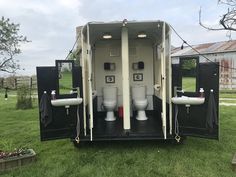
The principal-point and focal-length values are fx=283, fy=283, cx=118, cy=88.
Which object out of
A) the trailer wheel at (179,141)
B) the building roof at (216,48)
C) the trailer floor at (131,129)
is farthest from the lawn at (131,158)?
the building roof at (216,48)

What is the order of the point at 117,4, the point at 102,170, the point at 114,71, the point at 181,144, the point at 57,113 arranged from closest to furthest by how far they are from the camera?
the point at 102,170, the point at 57,113, the point at 181,144, the point at 114,71, the point at 117,4

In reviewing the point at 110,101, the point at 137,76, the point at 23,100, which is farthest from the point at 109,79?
the point at 23,100

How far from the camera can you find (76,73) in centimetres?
472

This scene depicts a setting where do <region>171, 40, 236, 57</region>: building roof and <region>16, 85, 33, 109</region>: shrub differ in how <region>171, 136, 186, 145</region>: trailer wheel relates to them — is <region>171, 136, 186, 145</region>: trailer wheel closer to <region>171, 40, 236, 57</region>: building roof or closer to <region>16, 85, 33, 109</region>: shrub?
<region>16, 85, 33, 109</region>: shrub

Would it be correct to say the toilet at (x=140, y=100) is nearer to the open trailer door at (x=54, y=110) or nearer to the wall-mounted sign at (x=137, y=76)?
the wall-mounted sign at (x=137, y=76)

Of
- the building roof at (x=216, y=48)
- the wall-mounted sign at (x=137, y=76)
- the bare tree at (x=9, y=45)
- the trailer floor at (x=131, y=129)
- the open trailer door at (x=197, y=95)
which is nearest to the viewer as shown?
the open trailer door at (x=197, y=95)

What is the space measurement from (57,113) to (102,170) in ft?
4.38

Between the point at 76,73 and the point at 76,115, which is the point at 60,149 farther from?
the point at 76,73

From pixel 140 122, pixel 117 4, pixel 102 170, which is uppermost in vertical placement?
pixel 117 4

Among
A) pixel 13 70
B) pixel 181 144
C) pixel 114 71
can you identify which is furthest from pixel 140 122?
pixel 13 70

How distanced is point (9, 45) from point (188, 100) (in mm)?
7914

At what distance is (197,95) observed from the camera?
4438 millimetres

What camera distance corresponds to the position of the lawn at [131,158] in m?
3.78

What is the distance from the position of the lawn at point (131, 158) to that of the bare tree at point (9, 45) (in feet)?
16.4
